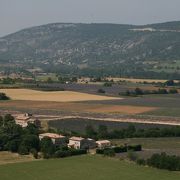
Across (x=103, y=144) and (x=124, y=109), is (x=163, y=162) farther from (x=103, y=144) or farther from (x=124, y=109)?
(x=124, y=109)

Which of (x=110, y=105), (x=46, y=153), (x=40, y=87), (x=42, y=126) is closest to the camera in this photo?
(x=46, y=153)

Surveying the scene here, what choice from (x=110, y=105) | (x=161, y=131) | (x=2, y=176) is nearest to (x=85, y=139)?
(x=161, y=131)

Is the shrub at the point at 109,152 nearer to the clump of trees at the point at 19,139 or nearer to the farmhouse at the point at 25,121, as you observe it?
the clump of trees at the point at 19,139

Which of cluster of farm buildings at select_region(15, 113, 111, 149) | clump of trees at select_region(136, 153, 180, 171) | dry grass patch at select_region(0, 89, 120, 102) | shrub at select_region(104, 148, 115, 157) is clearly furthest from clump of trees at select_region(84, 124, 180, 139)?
dry grass patch at select_region(0, 89, 120, 102)

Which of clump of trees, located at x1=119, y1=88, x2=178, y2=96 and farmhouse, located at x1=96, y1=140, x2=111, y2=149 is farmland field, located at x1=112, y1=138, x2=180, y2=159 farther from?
clump of trees, located at x1=119, y1=88, x2=178, y2=96

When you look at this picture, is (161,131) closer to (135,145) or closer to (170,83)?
(135,145)

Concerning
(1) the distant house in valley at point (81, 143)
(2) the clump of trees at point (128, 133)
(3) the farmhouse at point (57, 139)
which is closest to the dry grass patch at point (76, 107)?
(2) the clump of trees at point (128, 133)

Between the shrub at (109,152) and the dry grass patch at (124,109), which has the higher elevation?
the dry grass patch at (124,109)
